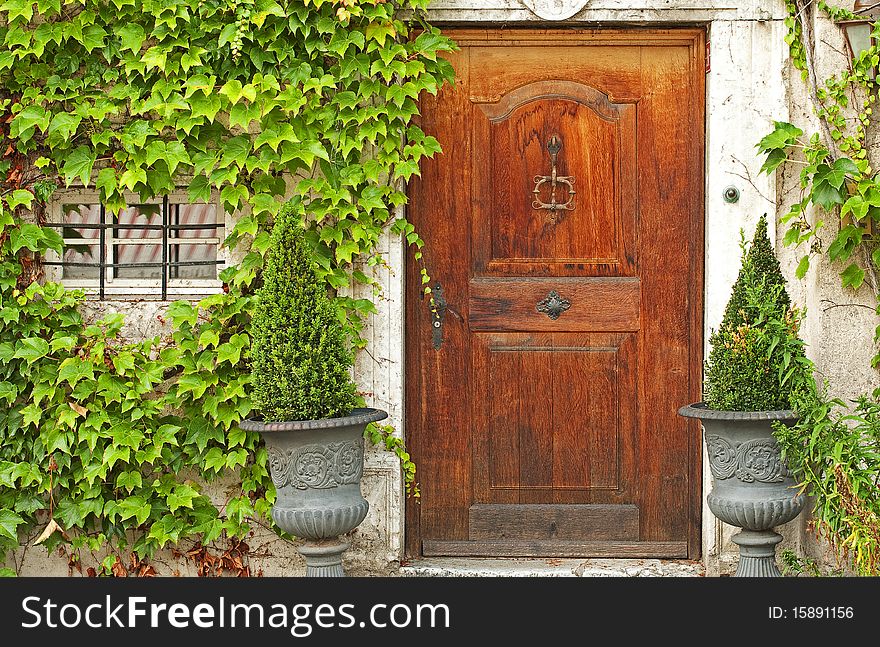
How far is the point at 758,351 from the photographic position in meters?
3.62

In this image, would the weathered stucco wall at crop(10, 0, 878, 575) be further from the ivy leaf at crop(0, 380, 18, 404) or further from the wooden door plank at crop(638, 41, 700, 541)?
the ivy leaf at crop(0, 380, 18, 404)

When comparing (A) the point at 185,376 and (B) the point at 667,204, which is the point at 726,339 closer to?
(B) the point at 667,204

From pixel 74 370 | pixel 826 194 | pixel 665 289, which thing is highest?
pixel 826 194

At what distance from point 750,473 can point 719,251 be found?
3.11ft

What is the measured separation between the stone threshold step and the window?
149 cm

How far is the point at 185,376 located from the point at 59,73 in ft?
4.40

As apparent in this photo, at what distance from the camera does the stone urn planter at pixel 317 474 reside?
11.8 ft

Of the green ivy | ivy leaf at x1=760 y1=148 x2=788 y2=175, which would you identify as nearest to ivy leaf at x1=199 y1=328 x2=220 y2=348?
the green ivy

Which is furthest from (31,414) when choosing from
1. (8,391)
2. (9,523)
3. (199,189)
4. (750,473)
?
(750,473)

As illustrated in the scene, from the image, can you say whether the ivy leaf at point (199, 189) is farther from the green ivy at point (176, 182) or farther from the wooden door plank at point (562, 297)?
the wooden door plank at point (562, 297)

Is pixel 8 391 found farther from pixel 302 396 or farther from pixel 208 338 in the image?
pixel 302 396

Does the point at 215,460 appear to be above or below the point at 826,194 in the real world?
below

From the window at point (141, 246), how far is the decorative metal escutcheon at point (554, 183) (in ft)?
4.44

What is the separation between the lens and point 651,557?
165 inches
